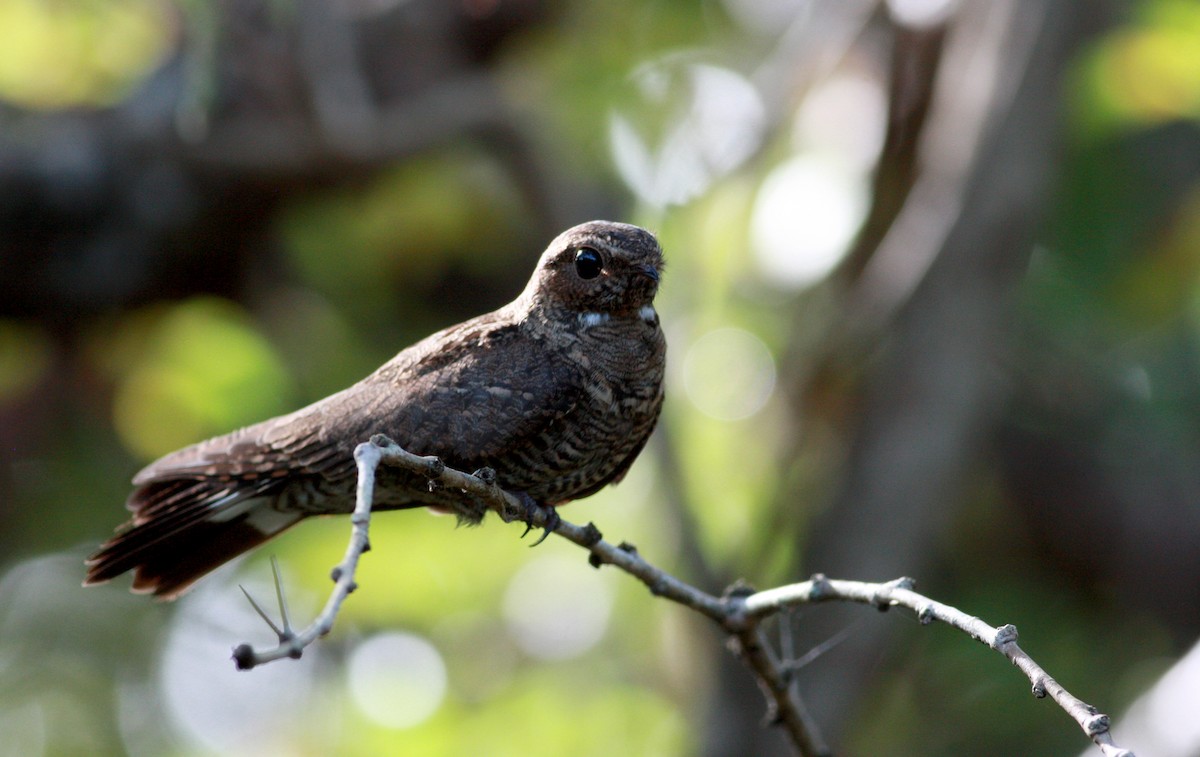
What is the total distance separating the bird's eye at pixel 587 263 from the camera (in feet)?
12.2

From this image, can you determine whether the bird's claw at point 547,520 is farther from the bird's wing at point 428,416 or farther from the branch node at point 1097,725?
the branch node at point 1097,725

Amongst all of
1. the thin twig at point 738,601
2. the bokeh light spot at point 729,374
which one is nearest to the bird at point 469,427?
the thin twig at point 738,601

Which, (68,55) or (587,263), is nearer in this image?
(587,263)

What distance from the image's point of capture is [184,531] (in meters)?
3.83

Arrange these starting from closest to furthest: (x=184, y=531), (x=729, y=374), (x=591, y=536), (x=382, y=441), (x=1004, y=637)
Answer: (x=1004, y=637) < (x=382, y=441) < (x=591, y=536) < (x=184, y=531) < (x=729, y=374)

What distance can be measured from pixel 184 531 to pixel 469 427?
104 centimetres

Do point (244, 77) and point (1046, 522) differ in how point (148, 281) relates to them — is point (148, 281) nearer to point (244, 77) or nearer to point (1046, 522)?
point (244, 77)

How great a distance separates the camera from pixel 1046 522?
30.8 feet

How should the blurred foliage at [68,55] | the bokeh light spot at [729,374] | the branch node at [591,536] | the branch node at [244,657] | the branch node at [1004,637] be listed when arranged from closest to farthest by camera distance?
the branch node at [244,657] < the branch node at [1004,637] < the branch node at [591,536] < the blurred foliage at [68,55] < the bokeh light spot at [729,374]

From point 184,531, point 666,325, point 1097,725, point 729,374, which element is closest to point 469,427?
point 184,531

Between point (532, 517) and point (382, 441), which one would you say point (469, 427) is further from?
point (382, 441)

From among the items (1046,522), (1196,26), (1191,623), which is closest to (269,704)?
(1046,522)

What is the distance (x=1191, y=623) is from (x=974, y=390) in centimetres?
343

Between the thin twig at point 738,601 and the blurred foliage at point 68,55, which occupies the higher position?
the blurred foliage at point 68,55
